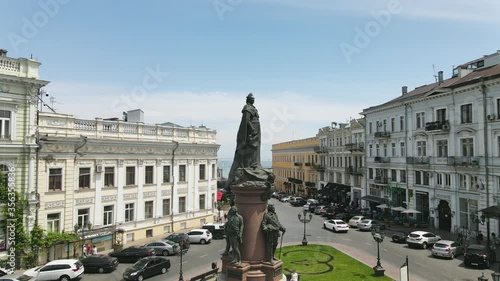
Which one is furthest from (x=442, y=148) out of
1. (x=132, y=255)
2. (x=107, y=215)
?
(x=107, y=215)

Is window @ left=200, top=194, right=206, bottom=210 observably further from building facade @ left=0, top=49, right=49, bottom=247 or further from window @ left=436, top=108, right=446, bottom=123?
window @ left=436, top=108, right=446, bottom=123

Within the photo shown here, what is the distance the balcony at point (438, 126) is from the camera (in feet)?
111

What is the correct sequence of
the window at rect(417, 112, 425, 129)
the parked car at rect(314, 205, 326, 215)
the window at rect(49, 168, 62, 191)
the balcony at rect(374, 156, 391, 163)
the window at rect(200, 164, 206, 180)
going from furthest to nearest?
the parked car at rect(314, 205, 326, 215) → the balcony at rect(374, 156, 391, 163) → the window at rect(200, 164, 206, 180) → the window at rect(417, 112, 425, 129) → the window at rect(49, 168, 62, 191)

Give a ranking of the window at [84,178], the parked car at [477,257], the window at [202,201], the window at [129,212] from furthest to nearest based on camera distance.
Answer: the window at [202,201]
the window at [129,212]
the window at [84,178]
the parked car at [477,257]

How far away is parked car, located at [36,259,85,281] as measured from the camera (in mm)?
20500

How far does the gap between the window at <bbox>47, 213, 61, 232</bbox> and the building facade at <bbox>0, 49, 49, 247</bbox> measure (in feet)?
4.29

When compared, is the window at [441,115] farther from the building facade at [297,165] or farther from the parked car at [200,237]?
the building facade at [297,165]

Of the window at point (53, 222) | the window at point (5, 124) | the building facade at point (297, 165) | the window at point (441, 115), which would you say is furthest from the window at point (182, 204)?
the building facade at point (297, 165)

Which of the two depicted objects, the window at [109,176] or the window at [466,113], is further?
the window at [466,113]

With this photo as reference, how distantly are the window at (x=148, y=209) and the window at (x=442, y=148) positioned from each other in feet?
93.9

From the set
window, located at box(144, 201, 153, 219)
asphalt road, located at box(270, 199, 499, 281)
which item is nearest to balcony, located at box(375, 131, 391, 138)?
asphalt road, located at box(270, 199, 499, 281)

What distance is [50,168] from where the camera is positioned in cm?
2655

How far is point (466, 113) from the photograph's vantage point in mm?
32125

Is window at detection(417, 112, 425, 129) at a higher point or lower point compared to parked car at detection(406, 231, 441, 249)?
higher
